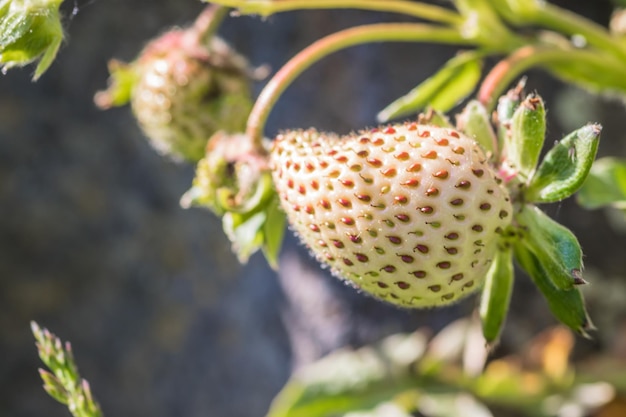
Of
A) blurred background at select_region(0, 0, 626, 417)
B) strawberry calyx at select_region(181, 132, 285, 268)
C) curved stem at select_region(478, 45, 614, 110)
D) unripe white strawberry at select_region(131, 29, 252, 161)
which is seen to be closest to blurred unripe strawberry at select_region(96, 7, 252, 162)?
unripe white strawberry at select_region(131, 29, 252, 161)

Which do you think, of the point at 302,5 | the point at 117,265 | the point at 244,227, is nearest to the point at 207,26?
the point at 302,5

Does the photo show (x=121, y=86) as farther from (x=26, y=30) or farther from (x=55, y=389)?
(x=55, y=389)

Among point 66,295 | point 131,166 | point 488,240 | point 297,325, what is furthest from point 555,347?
point 66,295

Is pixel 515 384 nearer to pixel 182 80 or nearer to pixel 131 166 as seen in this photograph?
pixel 182 80

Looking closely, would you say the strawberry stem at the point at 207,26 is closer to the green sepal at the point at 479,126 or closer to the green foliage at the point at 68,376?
the green sepal at the point at 479,126

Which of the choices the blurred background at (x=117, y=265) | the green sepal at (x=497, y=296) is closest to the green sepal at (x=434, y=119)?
the green sepal at (x=497, y=296)

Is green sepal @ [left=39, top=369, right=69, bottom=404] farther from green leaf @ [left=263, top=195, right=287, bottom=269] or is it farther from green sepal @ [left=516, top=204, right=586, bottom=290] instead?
green sepal @ [left=516, top=204, right=586, bottom=290]
